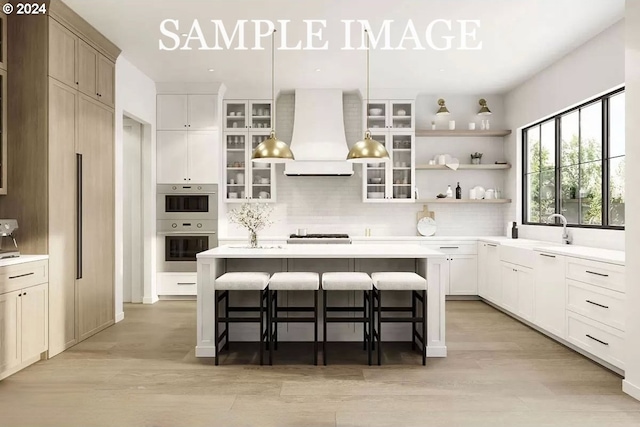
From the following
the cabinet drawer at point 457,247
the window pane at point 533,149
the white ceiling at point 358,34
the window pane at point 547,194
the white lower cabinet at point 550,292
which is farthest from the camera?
the cabinet drawer at point 457,247

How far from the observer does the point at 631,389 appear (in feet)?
10.5

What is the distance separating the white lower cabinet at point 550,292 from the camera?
4.39 metres

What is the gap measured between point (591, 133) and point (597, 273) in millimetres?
2024

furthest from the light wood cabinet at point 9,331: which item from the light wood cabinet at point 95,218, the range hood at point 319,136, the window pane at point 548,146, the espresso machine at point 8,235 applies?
the window pane at point 548,146

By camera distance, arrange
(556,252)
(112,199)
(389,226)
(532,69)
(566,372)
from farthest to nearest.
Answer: (389,226)
(532,69)
(112,199)
(556,252)
(566,372)

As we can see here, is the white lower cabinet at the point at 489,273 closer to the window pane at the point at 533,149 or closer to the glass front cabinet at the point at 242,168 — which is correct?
the window pane at the point at 533,149

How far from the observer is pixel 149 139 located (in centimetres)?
653

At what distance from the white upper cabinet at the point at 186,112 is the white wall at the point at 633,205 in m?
5.02

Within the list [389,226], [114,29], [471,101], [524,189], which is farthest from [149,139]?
[524,189]

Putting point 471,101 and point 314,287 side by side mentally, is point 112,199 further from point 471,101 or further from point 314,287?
point 471,101

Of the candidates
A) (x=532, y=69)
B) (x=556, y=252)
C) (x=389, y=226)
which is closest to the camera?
(x=556, y=252)

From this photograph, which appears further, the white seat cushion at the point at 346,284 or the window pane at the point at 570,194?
the window pane at the point at 570,194

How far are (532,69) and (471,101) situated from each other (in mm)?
1478

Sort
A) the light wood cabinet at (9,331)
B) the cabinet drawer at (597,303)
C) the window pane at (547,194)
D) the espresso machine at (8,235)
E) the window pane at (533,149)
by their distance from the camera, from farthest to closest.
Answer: the window pane at (533,149), the window pane at (547,194), the espresso machine at (8,235), the cabinet drawer at (597,303), the light wood cabinet at (9,331)
